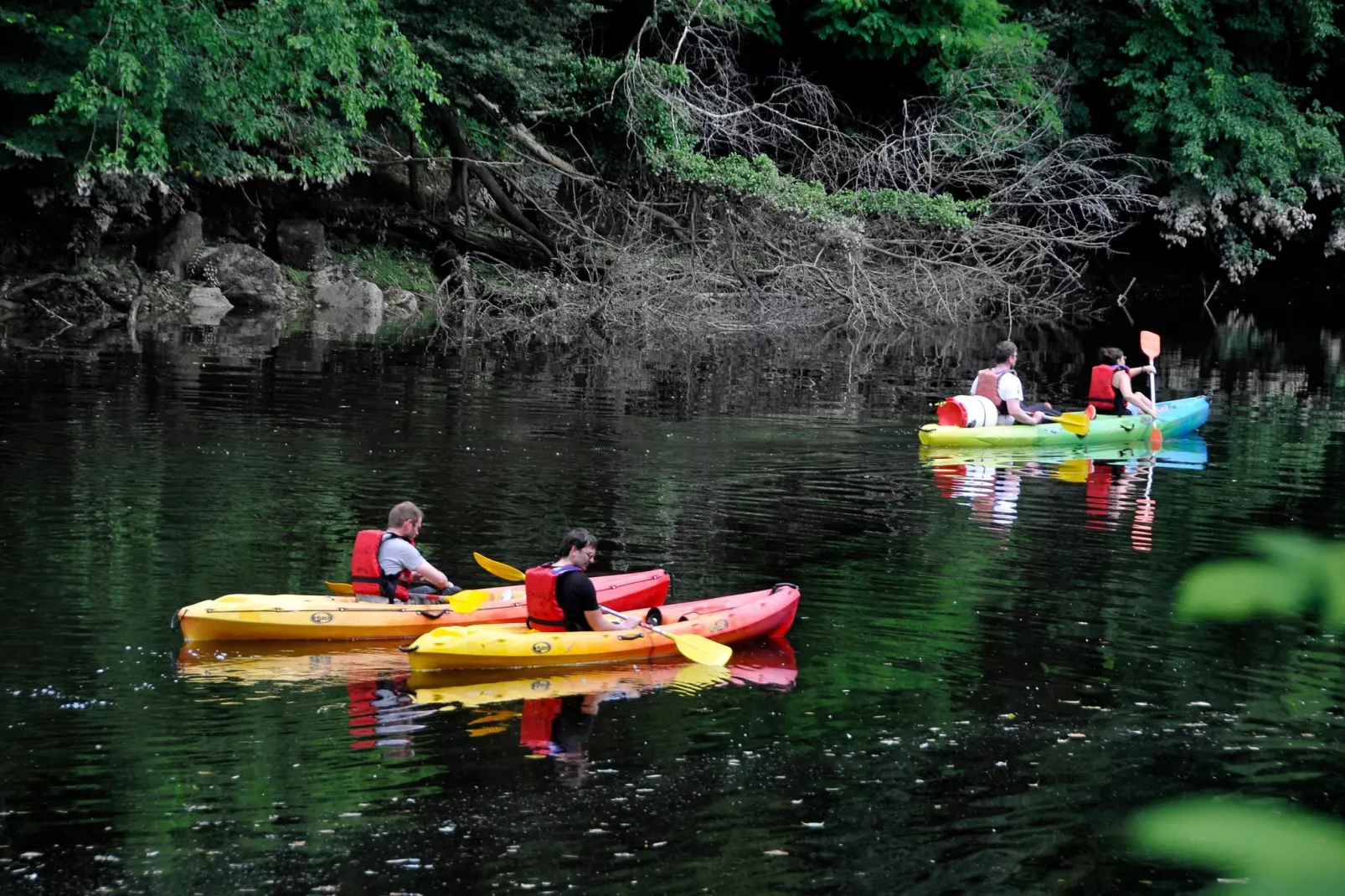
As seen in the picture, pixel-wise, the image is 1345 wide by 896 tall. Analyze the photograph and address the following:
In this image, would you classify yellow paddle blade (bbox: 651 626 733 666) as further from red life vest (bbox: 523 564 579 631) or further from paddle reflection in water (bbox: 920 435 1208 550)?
paddle reflection in water (bbox: 920 435 1208 550)

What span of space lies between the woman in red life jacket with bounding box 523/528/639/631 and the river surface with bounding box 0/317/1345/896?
0.35 metres

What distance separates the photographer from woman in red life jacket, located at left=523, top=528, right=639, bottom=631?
7891 millimetres

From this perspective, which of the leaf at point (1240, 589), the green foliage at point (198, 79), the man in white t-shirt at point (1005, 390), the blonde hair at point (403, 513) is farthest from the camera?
the green foliage at point (198, 79)

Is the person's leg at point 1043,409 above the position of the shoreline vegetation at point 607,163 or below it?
below

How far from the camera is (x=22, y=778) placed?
19.6ft

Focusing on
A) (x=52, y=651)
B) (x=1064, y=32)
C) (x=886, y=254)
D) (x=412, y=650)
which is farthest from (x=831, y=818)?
(x=1064, y=32)

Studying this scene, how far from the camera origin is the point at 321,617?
809 cm

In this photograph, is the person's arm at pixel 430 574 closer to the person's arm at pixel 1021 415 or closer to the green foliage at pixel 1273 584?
the green foliage at pixel 1273 584

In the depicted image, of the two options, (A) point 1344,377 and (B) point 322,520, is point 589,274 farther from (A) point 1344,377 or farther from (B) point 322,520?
(B) point 322,520

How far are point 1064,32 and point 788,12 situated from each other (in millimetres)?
6954

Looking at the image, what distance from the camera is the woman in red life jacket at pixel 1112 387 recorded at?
1700 centimetres

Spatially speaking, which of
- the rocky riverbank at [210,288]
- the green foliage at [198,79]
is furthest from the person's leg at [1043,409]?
the rocky riverbank at [210,288]

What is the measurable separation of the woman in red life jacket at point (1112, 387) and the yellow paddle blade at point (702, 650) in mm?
10239

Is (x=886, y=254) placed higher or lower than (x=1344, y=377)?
higher
